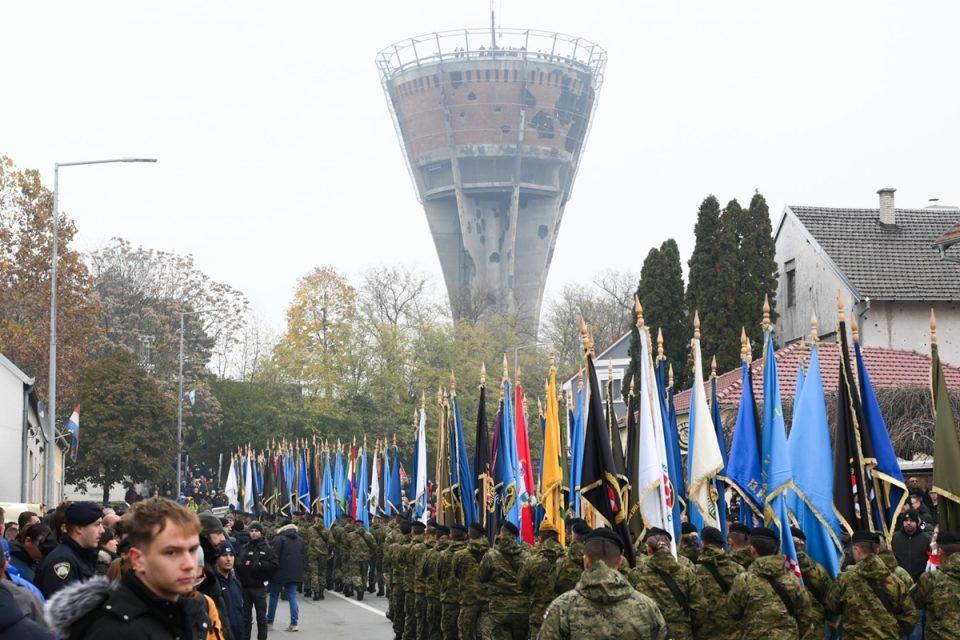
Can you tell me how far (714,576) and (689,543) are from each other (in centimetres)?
193

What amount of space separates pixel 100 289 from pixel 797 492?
207 feet

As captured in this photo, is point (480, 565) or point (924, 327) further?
point (924, 327)

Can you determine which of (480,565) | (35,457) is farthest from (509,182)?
(480,565)

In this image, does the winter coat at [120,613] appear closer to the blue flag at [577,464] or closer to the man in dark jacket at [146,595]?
the man in dark jacket at [146,595]

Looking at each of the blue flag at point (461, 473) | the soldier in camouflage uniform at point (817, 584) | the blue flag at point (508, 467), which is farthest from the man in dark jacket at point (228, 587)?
the blue flag at point (461, 473)

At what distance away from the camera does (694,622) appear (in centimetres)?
1048

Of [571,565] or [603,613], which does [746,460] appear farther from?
[603,613]

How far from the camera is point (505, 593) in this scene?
44.6 feet

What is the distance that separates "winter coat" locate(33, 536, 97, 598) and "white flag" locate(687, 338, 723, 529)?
22.6 feet

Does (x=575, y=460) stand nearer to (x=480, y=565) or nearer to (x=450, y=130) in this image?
(x=480, y=565)

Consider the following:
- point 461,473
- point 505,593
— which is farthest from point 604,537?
point 461,473

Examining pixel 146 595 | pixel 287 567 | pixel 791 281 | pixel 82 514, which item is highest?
pixel 791 281

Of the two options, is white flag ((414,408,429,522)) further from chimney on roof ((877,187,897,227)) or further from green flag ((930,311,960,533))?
chimney on roof ((877,187,897,227))

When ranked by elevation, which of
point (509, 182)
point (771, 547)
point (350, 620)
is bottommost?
point (350, 620)
